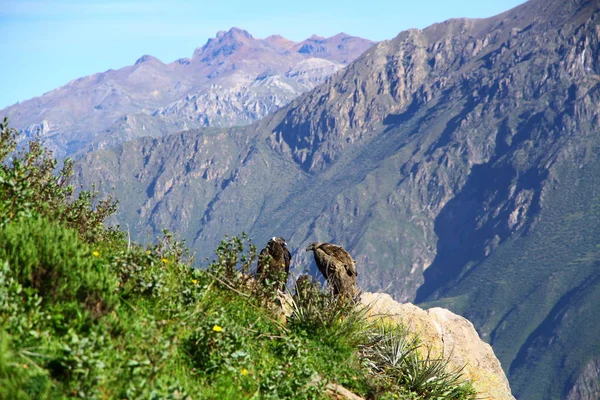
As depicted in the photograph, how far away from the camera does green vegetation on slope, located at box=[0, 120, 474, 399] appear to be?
22.1 feet

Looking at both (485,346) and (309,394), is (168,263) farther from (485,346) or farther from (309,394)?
(485,346)

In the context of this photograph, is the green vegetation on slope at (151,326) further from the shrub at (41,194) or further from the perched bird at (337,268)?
the perched bird at (337,268)

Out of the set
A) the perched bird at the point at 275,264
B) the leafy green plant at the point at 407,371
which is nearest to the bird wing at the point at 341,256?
the perched bird at the point at 275,264

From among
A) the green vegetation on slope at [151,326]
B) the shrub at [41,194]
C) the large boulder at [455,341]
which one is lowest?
the large boulder at [455,341]

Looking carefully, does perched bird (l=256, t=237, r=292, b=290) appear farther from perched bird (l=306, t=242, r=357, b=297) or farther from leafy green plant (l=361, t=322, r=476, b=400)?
leafy green plant (l=361, t=322, r=476, b=400)

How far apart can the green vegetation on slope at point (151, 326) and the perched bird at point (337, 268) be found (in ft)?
3.99

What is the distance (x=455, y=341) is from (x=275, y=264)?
642 cm

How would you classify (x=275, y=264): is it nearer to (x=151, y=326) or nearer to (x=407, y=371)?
(x=407, y=371)

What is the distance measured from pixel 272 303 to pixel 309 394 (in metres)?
3.09

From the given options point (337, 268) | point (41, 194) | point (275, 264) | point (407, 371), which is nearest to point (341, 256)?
point (337, 268)

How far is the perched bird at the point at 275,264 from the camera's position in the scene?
1233 centimetres

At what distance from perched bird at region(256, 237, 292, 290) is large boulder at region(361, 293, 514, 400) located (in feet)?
10.3

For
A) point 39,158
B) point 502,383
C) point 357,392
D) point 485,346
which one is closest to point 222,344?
point 357,392

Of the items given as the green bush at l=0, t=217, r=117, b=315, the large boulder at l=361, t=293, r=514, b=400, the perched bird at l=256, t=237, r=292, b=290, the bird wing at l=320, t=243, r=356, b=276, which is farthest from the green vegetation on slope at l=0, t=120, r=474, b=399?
the large boulder at l=361, t=293, r=514, b=400
